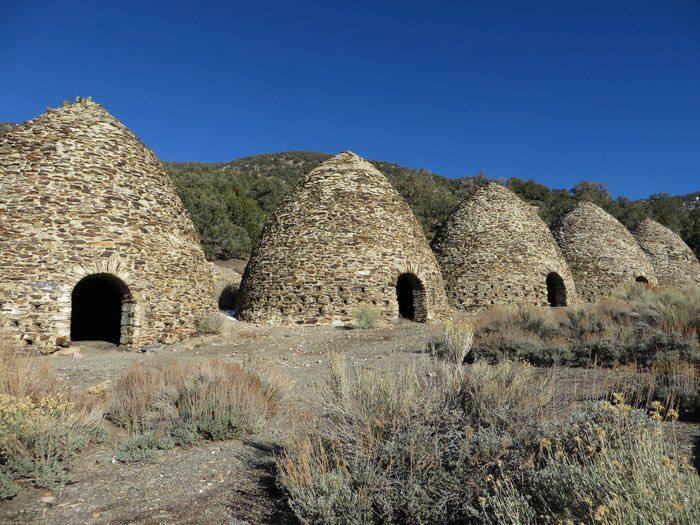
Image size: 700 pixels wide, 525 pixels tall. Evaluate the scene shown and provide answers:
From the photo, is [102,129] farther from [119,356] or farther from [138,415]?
[138,415]

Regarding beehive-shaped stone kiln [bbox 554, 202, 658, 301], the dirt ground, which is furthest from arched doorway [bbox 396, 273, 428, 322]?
beehive-shaped stone kiln [bbox 554, 202, 658, 301]

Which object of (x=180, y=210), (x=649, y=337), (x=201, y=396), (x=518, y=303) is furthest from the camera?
(x=518, y=303)

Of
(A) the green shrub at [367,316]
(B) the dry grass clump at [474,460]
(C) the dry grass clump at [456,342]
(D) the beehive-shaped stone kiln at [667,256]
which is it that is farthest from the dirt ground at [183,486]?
(D) the beehive-shaped stone kiln at [667,256]

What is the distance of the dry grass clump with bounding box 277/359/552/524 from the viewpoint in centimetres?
275

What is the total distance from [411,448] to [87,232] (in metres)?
8.10

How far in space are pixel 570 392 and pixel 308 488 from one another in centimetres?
357

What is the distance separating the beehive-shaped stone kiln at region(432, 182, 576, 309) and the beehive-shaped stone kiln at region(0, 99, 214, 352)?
8976mm

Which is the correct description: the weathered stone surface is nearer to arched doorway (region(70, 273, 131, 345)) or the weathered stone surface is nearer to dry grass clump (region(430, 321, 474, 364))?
arched doorway (region(70, 273, 131, 345))

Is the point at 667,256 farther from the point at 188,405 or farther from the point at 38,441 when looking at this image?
the point at 38,441

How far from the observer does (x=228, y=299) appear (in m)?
17.2

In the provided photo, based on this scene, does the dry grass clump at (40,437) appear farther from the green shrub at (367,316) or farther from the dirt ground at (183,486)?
the green shrub at (367,316)

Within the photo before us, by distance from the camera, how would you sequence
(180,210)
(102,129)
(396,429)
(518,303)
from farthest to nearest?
(518,303)
(180,210)
(102,129)
(396,429)

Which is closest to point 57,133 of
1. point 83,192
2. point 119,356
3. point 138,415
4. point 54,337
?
point 83,192

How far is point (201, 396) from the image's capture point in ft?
14.9
